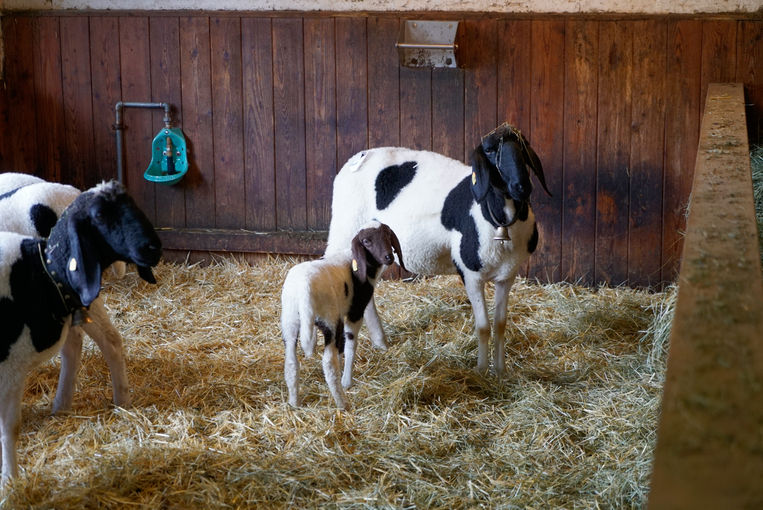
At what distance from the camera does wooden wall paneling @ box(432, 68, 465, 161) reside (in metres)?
6.35

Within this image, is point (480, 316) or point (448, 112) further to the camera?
point (448, 112)

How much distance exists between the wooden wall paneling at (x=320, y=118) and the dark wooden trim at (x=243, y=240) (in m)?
0.17

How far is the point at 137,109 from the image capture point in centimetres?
691

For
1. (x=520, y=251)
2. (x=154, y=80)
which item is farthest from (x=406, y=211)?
(x=154, y=80)

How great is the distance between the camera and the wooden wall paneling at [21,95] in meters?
6.94

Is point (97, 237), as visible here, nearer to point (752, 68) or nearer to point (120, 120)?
point (120, 120)

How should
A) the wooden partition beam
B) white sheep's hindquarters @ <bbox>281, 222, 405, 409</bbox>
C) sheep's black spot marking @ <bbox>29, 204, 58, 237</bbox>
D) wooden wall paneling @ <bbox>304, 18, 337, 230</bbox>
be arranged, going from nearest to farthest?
1. the wooden partition beam
2. white sheep's hindquarters @ <bbox>281, 222, 405, 409</bbox>
3. sheep's black spot marking @ <bbox>29, 204, 58, 237</bbox>
4. wooden wall paneling @ <bbox>304, 18, 337, 230</bbox>

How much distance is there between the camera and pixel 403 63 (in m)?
6.31

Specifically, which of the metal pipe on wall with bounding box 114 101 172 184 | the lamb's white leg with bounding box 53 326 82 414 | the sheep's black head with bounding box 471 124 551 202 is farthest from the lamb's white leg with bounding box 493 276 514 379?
the metal pipe on wall with bounding box 114 101 172 184

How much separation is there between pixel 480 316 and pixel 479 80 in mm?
2427

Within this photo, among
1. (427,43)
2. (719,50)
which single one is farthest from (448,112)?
(719,50)

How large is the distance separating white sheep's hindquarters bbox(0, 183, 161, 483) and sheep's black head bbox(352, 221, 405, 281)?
1102 millimetres

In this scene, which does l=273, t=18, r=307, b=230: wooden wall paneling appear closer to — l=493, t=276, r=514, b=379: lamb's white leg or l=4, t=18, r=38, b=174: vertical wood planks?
l=4, t=18, r=38, b=174: vertical wood planks

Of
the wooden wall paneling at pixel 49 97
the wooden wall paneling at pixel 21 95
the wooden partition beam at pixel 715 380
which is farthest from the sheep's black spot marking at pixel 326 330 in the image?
the wooden wall paneling at pixel 21 95
